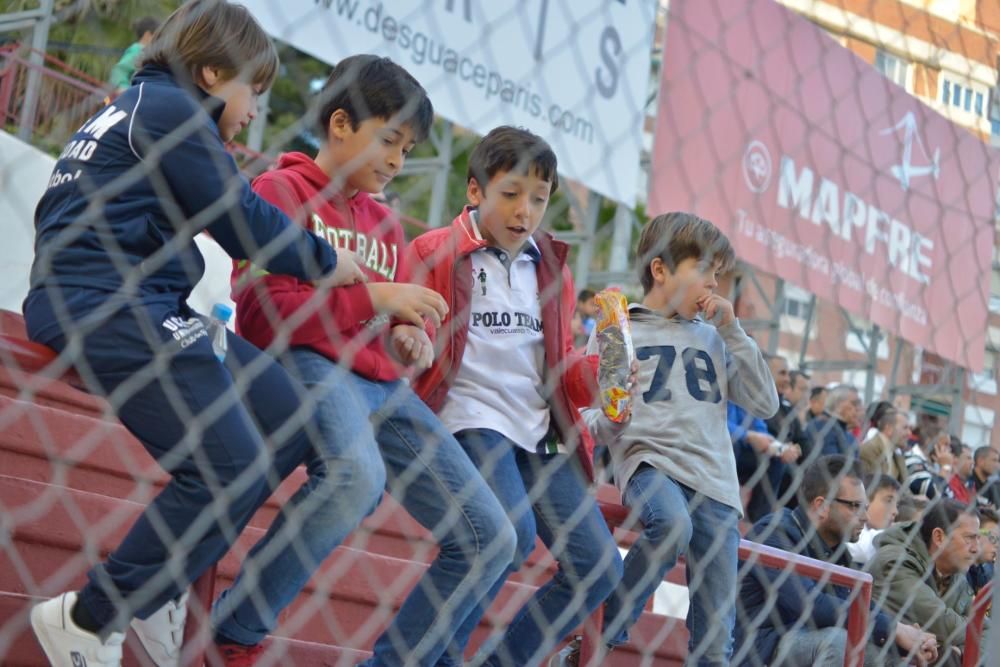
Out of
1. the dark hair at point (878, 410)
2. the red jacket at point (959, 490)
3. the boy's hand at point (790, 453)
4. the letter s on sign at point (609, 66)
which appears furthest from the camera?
the dark hair at point (878, 410)

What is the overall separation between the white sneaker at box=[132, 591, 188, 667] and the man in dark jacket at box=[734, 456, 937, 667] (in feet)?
5.33

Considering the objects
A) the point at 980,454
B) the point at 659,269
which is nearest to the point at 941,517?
the point at 659,269

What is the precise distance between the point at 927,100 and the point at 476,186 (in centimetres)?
131

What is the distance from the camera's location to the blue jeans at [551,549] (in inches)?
101

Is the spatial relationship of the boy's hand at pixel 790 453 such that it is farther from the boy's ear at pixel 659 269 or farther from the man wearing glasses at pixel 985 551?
the boy's ear at pixel 659 269

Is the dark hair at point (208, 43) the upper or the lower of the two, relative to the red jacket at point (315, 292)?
upper

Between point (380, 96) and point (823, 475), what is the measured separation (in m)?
2.07

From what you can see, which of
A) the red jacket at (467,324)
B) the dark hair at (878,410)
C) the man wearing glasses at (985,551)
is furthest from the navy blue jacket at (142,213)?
the dark hair at (878,410)

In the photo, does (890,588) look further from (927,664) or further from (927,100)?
(927,100)

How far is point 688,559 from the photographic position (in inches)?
115

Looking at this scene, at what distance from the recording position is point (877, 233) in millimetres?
7586

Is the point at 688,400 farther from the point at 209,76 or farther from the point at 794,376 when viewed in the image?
the point at 794,376

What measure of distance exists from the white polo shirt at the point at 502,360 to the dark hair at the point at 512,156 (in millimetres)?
113

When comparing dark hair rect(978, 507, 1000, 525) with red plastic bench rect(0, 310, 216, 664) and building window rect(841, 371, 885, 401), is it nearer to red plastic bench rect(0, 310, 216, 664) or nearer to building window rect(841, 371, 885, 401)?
red plastic bench rect(0, 310, 216, 664)
